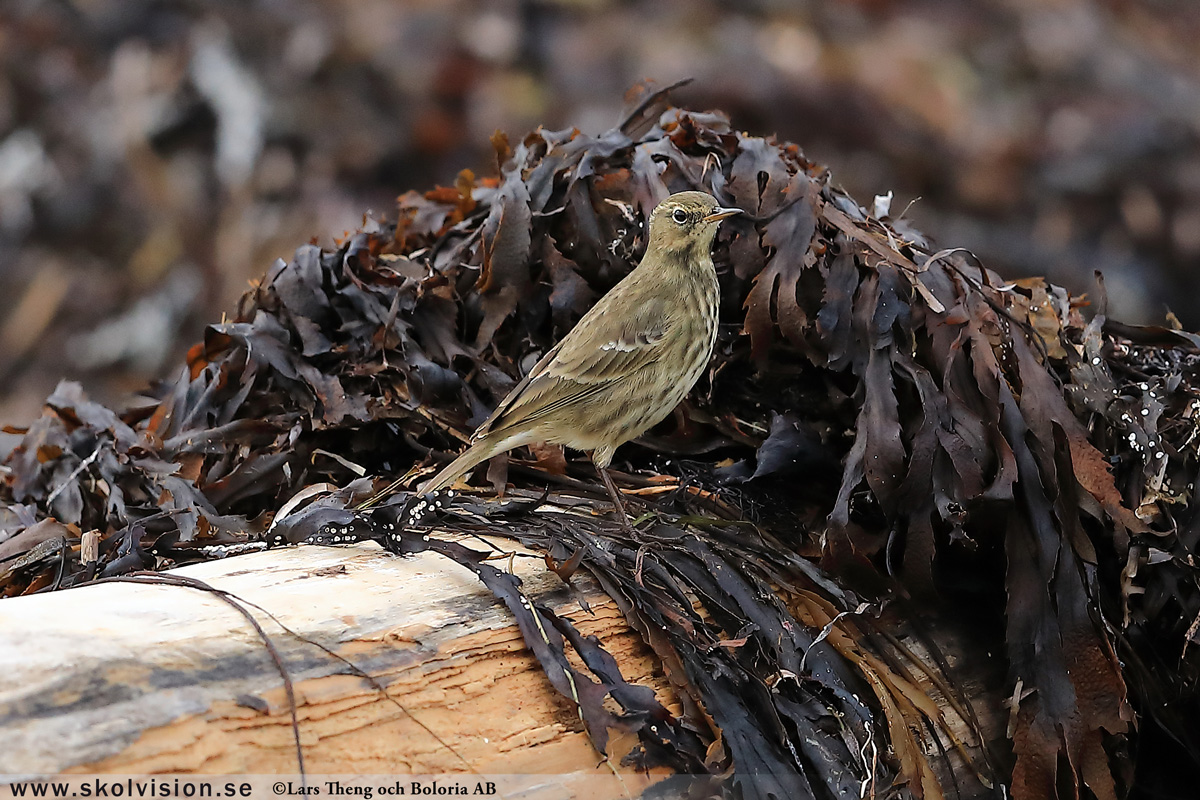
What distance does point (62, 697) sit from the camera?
133cm

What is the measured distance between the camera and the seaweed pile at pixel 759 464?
199cm

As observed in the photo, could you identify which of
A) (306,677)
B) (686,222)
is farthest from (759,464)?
(306,677)

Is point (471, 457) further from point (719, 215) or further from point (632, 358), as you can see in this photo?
point (719, 215)

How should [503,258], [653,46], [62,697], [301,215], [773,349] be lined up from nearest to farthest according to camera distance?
[62,697], [773,349], [503,258], [301,215], [653,46]

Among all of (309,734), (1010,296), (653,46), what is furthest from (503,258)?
(653,46)

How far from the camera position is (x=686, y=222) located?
8.43ft

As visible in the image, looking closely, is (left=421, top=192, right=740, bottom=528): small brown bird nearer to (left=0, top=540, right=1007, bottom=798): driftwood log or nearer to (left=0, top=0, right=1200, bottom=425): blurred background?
(left=0, top=540, right=1007, bottom=798): driftwood log

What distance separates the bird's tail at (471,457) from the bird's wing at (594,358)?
8 cm

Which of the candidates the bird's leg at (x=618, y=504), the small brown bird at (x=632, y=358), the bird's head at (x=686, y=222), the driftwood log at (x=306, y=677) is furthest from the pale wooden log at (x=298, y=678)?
the bird's head at (x=686, y=222)

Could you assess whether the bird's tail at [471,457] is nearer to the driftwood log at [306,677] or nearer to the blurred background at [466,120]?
the driftwood log at [306,677]

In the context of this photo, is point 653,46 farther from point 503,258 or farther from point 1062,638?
point 1062,638

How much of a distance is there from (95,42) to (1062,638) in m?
6.48

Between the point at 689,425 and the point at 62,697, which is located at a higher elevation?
the point at 62,697

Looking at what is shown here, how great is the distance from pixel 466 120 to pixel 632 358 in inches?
158
